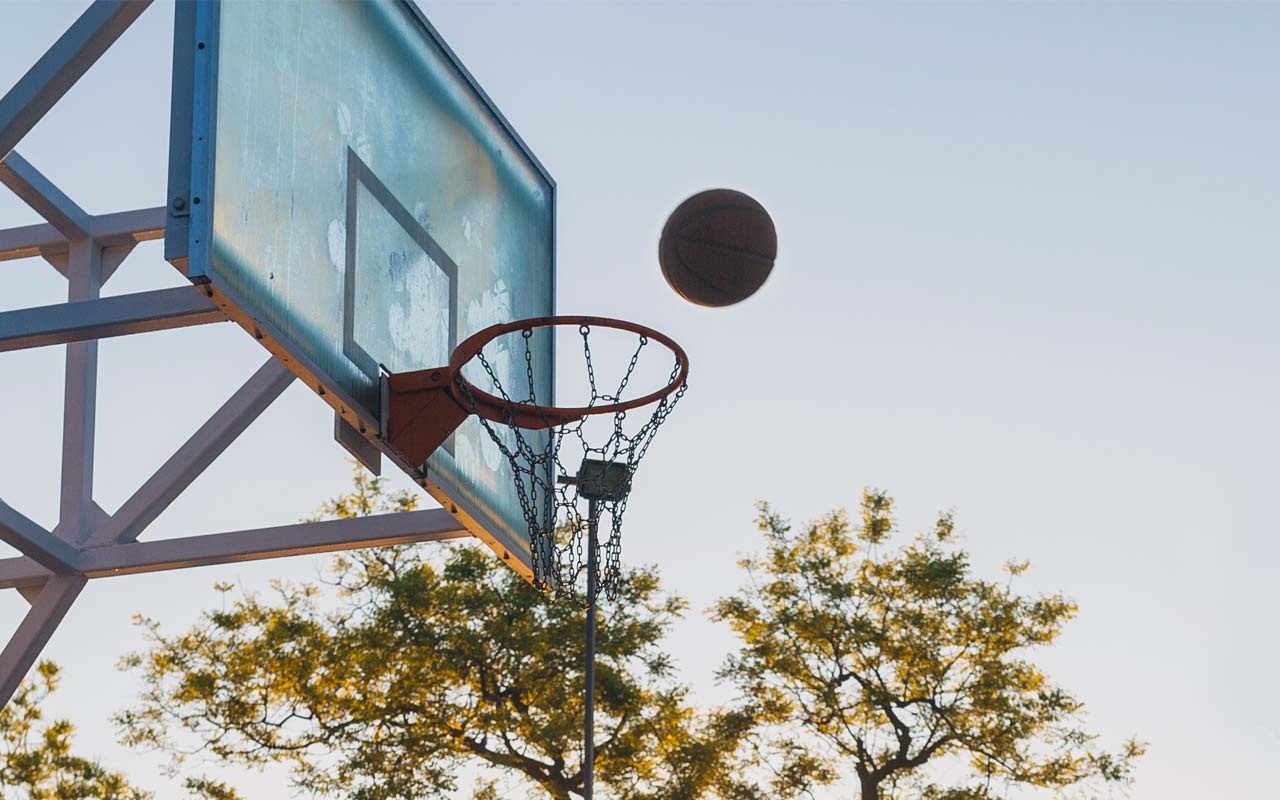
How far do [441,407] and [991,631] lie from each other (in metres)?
14.9

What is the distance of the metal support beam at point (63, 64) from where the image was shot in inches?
215

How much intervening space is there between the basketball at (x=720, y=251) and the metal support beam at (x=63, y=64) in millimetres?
2397

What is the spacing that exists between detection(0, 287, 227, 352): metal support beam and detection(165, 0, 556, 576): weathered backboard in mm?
411

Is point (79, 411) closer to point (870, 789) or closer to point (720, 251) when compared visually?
point (720, 251)

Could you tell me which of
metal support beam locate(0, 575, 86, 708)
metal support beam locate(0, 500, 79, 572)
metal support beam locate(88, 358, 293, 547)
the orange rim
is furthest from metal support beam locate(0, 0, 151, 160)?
metal support beam locate(0, 575, 86, 708)

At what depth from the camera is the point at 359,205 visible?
232 inches

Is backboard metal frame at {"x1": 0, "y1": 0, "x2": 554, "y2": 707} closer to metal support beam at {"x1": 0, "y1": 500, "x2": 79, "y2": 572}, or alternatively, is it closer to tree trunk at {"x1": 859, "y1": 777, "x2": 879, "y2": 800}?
metal support beam at {"x1": 0, "y1": 500, "x2": 79, "y2": 572}

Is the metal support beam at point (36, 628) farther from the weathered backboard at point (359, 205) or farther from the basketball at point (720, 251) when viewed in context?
the basketball at point (720, 251)

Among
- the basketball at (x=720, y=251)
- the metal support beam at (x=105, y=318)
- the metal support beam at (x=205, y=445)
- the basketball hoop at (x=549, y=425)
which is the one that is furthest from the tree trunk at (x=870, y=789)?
the metal support beam at (x=105, y=318)

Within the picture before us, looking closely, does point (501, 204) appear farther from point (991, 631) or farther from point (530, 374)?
point (991, 631)

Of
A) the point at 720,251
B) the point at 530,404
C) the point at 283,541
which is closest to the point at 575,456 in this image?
the point at 530,404

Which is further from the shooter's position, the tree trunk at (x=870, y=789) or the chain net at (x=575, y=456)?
the tree trunk at (x=870, y=789)

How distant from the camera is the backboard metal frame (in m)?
5.06

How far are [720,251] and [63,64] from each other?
2646 mm
